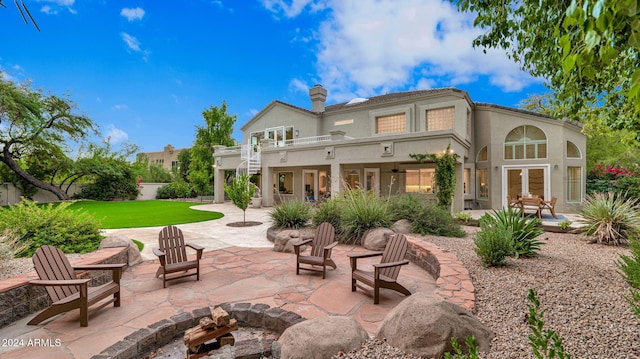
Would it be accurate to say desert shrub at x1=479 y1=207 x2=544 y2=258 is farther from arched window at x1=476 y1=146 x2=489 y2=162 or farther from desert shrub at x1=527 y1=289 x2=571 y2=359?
arched window at x1=476 y1=146 x2=489 y2=162

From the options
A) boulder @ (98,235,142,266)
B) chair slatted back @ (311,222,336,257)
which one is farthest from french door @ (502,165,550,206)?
boulder @ (98,235,142,266)

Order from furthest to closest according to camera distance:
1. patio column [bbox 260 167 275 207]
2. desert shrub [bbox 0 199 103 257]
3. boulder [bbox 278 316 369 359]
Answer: patio column [bbox 260 167 275 207]
desert shrub [bbox 0 199 103 257]
boulder [bbox 278 316 369 359]

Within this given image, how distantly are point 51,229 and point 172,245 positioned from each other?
9.35ft

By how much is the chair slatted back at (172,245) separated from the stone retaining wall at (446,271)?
14.3 ft

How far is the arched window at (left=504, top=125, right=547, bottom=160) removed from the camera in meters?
14.5

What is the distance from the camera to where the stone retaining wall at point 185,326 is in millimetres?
2807

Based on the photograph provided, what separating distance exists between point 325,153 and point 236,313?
12127 millimetres

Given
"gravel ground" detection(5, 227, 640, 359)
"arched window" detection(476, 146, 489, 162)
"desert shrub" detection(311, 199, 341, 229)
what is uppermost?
"arched window" detection(476, 146, 489, 162)

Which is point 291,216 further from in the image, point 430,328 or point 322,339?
point 430,328

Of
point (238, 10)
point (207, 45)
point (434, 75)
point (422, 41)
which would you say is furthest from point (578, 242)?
point (434, 75)

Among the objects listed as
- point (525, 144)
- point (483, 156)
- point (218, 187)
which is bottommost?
point (218, 187)

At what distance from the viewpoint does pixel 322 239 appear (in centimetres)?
561

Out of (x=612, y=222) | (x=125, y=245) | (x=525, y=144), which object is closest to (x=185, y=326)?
(x=125, y=245)

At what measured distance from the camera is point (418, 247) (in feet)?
19.6
